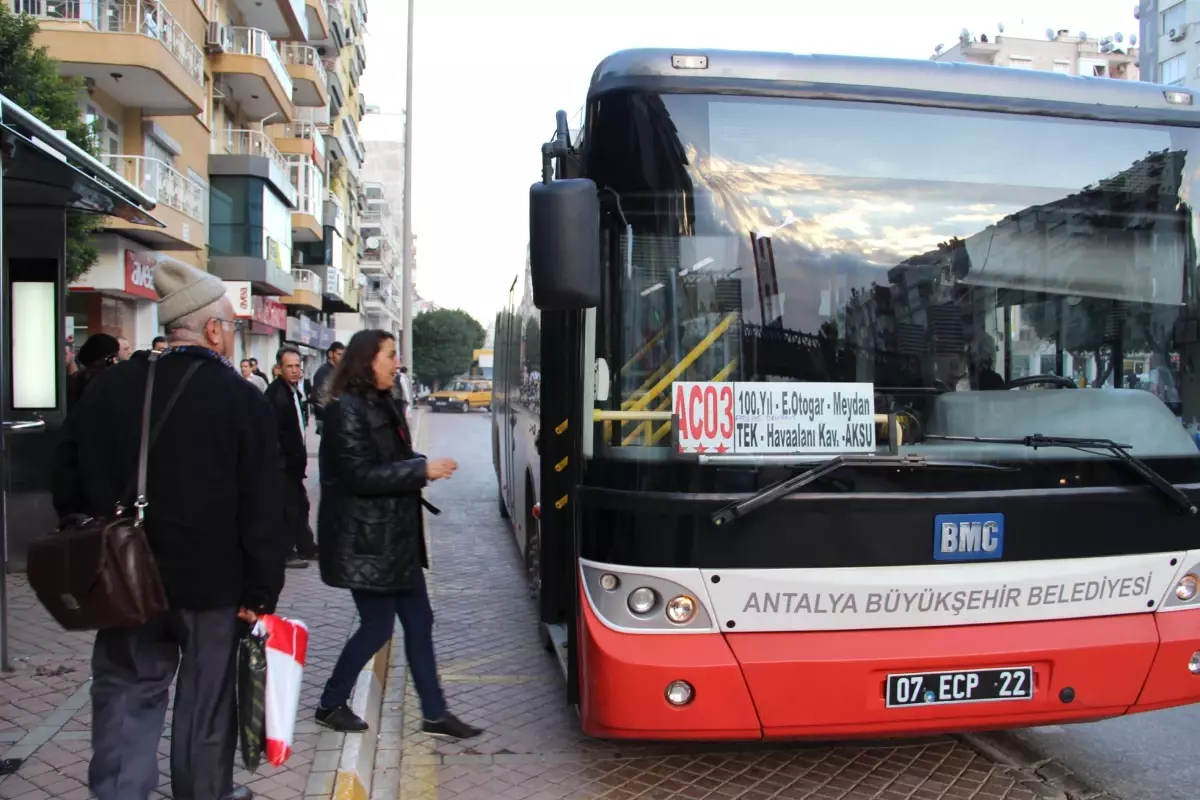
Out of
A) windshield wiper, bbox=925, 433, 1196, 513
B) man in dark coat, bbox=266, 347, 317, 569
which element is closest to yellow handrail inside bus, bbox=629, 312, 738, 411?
windshield wiper, bbox=925, 433, 1196, 513

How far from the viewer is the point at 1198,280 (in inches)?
161

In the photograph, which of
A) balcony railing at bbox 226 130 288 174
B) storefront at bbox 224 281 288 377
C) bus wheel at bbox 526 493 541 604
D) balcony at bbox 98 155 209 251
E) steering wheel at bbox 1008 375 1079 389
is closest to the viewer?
steering wheel at bbox 1008 375 1079 389

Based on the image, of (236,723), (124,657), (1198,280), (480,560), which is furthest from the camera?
(480,560)

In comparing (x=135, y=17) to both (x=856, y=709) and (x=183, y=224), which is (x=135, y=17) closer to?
(x=183, y=224)

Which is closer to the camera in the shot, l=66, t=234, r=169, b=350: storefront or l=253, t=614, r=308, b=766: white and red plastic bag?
l=253, t=614, r=308, b=766: white and red plastic bag

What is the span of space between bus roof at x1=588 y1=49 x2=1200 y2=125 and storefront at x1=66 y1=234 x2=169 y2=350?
56.0 ft

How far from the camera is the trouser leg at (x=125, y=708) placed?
3.12 metres

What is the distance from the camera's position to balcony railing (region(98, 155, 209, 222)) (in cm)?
1933

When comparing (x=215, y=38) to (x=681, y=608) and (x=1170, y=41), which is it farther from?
(x=1170, y=41)

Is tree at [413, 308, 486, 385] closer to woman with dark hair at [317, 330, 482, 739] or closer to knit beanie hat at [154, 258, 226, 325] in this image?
woman with dark hair at [317, 330, 482, 739]

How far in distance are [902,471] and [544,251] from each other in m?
1.51

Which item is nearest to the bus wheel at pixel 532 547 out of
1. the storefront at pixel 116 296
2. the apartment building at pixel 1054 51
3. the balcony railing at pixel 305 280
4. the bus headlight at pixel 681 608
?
the bus headlight at pixel 681 608

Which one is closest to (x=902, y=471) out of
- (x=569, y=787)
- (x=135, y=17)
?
(x=569, y=787)

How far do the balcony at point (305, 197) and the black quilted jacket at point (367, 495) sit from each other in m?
37.7
